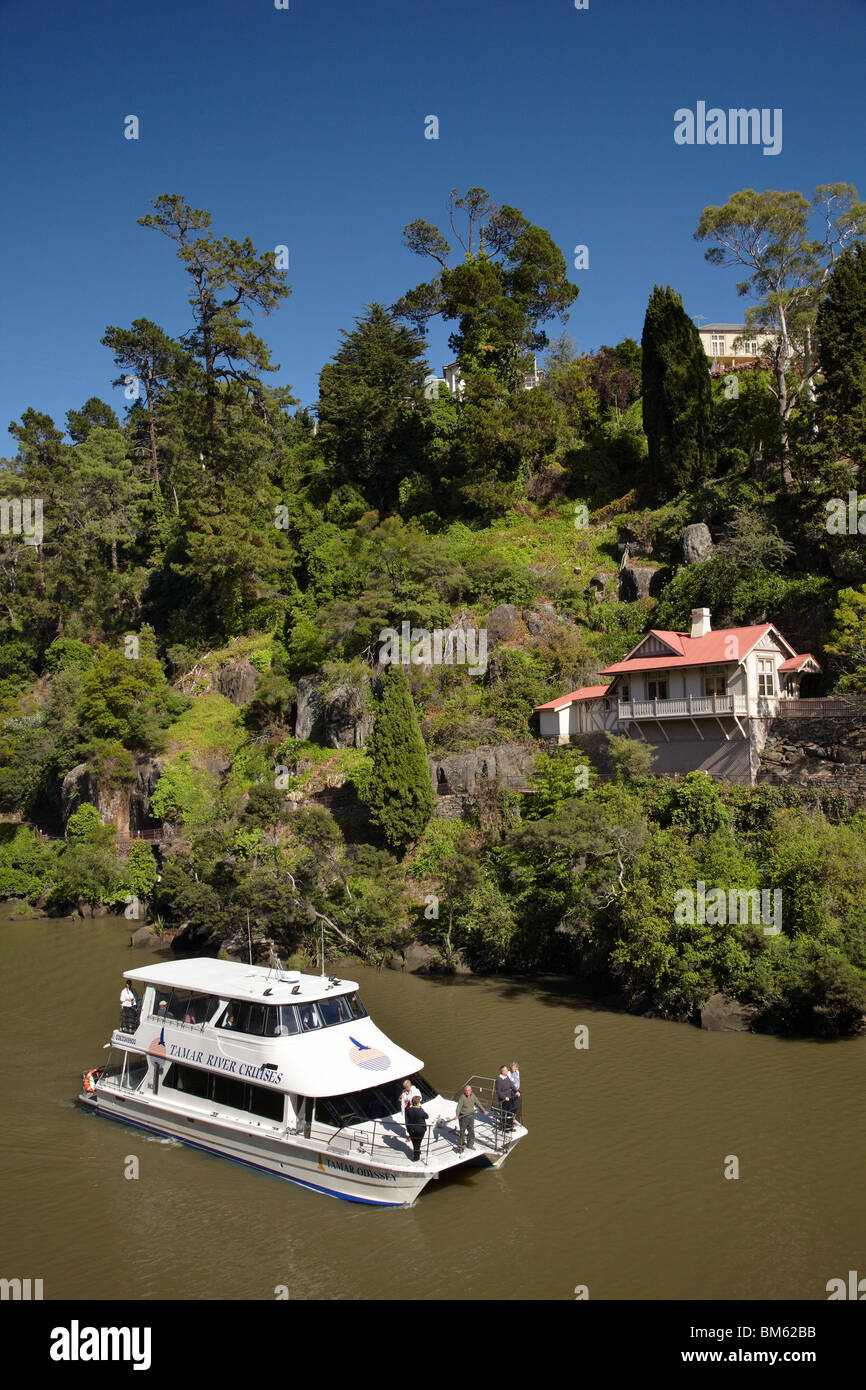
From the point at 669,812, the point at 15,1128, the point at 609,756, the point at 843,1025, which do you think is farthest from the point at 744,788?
A: the point at 15,1128

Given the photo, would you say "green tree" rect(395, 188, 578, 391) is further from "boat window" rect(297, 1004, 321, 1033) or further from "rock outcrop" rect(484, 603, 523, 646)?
"boat window" rect(297, 1004, 321, 1033)

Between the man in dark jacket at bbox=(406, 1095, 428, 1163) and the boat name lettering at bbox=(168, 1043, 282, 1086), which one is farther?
the boat name lettering at bbox=(168, 1043, 282, 1086)

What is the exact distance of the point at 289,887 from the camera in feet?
106

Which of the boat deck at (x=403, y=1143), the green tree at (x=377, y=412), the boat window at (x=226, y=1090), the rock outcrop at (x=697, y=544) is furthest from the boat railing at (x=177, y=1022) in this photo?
the green tree at (x=377, y=412)

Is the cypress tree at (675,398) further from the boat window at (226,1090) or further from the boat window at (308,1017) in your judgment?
the boat window at (226,1090)

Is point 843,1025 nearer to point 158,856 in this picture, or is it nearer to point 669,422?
point 158,856

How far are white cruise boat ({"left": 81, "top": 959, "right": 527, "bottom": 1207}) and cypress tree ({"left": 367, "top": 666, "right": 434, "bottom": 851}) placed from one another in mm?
14677

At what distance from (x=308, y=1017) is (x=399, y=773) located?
58.9 feet

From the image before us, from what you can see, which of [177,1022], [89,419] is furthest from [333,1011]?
[89,419]

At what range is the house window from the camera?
33156mm

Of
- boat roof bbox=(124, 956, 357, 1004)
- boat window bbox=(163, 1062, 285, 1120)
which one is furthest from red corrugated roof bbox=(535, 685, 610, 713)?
boat window bbox=(163, 1062, 285, 1120)

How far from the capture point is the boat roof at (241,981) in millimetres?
18641

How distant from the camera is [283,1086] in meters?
17.2

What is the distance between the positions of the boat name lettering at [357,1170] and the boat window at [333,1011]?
261 cm
